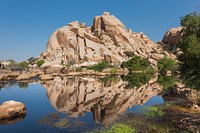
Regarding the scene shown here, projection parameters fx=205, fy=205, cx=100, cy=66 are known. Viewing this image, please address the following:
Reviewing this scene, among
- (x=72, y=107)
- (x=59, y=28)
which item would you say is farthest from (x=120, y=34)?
(x=72, y=107)

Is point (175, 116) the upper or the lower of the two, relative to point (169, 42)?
lower

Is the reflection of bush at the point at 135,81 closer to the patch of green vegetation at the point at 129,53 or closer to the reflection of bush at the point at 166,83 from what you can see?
the reflection of bush at the point at 166,83

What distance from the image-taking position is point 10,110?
66.7ft

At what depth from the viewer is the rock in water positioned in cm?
1991

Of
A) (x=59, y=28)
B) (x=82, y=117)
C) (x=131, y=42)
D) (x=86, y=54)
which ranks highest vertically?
(x=59, y=28)

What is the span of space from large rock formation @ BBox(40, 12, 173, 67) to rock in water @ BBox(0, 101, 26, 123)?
98.2m

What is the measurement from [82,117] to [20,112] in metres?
6.74

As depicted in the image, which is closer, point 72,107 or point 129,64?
point 72,107

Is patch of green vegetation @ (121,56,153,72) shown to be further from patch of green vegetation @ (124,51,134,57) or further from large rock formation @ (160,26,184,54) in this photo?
large rock formation @ (160,26,184,54)

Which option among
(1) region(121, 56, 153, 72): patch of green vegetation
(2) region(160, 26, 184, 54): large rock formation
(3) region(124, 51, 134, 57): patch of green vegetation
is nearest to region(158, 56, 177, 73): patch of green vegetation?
(1) region(121, 56, 153, 72): patch of green vegetation

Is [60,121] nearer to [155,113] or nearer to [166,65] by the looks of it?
→ [155,113]

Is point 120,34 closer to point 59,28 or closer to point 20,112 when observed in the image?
point 59,28

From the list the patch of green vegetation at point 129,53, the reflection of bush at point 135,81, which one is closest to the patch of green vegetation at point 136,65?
the reflection of bush at point 135,81

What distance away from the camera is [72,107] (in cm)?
2672
